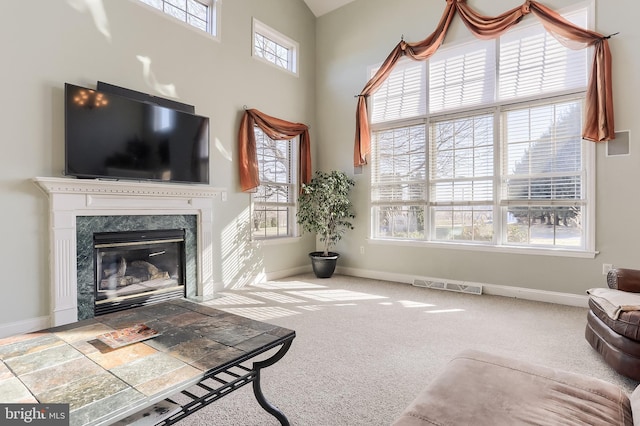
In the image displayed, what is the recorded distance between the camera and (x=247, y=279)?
4.89 m

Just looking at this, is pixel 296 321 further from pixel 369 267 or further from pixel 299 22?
pixel 299 22

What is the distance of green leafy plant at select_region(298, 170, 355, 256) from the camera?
5234mm

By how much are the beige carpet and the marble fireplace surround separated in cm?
133

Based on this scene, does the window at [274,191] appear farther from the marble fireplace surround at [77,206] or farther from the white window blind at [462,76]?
the white window blind at [462,76]

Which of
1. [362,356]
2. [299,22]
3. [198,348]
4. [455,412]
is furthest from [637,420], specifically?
[299,22]

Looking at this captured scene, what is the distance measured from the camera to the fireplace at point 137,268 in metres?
3.42

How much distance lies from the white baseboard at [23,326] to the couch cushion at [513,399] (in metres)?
3.37

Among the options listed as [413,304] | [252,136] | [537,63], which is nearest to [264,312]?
[413,304]

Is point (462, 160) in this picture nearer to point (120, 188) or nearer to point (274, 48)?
point (274, 48)

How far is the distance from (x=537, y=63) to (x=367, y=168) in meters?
2.52

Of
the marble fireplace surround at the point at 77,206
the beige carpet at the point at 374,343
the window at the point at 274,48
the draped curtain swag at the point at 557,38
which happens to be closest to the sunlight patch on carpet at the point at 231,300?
the beige carpet at the point at 374,343

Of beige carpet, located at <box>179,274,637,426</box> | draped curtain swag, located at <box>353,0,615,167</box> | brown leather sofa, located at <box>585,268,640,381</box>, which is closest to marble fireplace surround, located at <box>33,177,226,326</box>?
beige carpet, located at <box>179,274,637,426</box>

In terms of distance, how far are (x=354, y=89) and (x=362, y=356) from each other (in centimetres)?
428

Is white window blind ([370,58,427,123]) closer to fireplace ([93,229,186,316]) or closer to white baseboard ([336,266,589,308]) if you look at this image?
white baseboard ([336,266,589,308])
